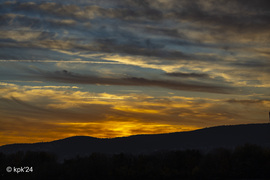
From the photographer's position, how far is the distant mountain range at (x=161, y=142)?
14538cm

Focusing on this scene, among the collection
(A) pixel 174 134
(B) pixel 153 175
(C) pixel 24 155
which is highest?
(A) pixel 174 134

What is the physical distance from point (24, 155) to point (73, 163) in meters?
15.7

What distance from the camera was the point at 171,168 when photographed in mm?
50062

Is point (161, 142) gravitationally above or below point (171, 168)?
above

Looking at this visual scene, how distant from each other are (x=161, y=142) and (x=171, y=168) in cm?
11255

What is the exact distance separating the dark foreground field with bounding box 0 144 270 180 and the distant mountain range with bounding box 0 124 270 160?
287 ft

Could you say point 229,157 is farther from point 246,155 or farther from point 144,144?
point 144,144

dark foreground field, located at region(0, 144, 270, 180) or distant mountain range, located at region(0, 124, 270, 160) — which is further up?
distant mountain range, located at region(0, 124, 270, 160)

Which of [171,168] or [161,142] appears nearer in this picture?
[171,168]

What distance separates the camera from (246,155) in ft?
164

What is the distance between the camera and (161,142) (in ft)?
531

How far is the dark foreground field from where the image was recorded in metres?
47.5

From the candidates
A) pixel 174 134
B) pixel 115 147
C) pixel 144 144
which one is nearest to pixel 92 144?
pixel 115 147

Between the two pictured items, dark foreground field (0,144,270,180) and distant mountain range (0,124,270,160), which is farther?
distant mountain range (0,124,270,160)
